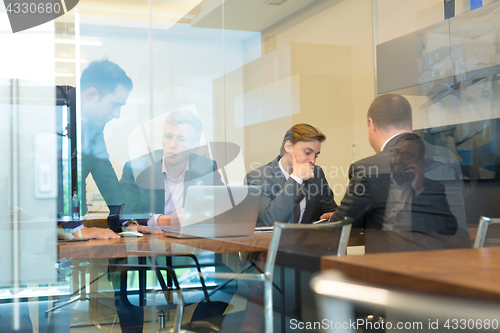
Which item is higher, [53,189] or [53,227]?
[53,189]

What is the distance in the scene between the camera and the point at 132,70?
2.45 m

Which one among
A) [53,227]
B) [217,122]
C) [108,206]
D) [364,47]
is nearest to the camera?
[53,227]

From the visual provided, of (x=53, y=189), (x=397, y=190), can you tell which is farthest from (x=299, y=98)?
(x=53, y=189)

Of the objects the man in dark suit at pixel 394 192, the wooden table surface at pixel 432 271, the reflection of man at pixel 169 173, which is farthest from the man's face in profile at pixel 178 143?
the wooden table surface at pixel 432 271

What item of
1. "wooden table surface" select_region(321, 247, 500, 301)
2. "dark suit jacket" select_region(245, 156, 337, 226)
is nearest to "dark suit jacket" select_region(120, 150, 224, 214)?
"dark suit jacket" select_region(245, 156, 337, 226)

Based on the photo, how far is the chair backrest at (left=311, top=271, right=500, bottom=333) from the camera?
1.73 feet

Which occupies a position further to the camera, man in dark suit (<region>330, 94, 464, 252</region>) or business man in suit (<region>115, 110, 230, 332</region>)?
business man in suit (<region>115, 110, 230, 332</region>)

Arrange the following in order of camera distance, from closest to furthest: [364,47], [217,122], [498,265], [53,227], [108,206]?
[498,265] → [53,227] → [108,206] → [217,122] → [364,47]

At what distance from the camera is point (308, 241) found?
55.4 inches

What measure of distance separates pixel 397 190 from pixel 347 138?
1.82 meters

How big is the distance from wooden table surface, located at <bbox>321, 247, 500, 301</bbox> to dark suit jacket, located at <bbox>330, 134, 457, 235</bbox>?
1.08 m

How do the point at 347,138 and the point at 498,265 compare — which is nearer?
the point at 498,265

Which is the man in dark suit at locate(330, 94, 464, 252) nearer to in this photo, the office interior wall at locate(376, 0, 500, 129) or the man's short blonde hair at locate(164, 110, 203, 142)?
the office interior wall at locate(376, 0, 500, 129)

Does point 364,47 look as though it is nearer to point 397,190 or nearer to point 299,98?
point 299,98
